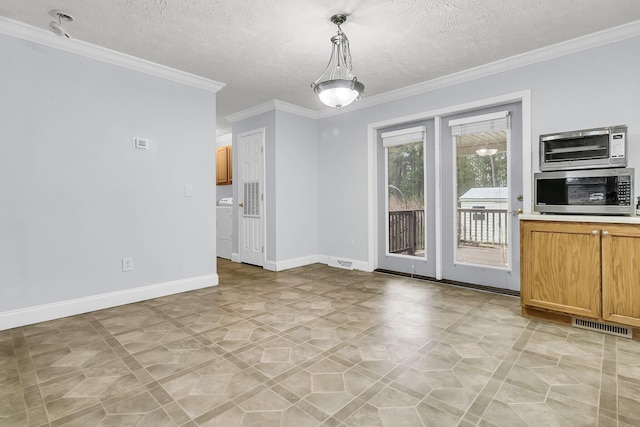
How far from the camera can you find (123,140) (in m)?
3.33

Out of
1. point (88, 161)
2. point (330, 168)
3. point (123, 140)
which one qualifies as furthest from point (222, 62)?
point (330, 168)

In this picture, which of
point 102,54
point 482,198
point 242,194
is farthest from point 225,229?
point 482,198

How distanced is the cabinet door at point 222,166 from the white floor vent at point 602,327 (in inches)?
219

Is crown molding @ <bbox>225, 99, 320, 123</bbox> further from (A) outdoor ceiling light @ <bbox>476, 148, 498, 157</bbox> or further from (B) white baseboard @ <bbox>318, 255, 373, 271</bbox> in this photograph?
(A) outdoor ceiling light @ <bbox>476, 148, 498, 157</bbox>

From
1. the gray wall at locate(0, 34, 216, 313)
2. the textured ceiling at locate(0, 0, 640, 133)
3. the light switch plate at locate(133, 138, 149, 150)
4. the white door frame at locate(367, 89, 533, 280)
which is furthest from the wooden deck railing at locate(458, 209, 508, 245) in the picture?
the light switch plate at locate(133, 138, 149, 150)

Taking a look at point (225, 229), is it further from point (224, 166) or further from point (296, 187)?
point (296, 187)

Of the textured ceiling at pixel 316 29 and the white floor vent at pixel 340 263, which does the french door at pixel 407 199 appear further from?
the textured ceiling at pixel 316 29

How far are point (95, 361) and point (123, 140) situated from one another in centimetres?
212

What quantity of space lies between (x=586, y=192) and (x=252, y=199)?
4.13 meters

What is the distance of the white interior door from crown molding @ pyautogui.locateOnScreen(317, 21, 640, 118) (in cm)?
179

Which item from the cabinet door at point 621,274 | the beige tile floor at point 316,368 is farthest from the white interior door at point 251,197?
the cabinet door at point 621,274

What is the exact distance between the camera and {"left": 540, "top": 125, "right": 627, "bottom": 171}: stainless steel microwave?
99.3 inches

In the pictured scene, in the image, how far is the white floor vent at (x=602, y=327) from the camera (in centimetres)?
244

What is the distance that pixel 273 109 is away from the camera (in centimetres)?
484
